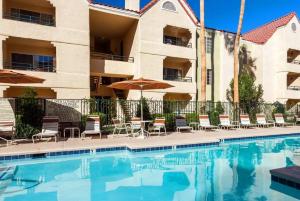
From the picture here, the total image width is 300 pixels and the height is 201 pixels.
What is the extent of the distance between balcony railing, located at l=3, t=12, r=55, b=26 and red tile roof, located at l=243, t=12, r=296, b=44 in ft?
76.3

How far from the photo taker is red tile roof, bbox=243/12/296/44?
28297 mm

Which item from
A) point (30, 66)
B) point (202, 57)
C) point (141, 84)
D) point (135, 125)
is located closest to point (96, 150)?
point (135, 125)

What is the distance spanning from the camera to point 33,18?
738 inches

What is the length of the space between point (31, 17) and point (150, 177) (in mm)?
Result: 17089

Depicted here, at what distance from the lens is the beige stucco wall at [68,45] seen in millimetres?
17391

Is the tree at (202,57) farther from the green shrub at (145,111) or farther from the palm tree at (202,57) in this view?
the green shrub at (145,111)

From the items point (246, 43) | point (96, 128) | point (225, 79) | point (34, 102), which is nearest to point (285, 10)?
point (246, 43)

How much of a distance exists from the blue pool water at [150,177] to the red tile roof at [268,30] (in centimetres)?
2165

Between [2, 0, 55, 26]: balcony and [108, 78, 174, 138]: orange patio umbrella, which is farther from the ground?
[2, 0, 55, 26]: balcony

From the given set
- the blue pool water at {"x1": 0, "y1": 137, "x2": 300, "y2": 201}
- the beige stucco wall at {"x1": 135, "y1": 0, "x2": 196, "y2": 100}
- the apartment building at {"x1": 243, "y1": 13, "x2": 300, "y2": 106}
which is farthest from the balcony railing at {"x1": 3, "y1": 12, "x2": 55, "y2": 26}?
the apartment building at {"x1": 243, "y1": 13, "x2": 300, "y2": 106}

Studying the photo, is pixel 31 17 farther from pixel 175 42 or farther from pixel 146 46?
pixel 175 42

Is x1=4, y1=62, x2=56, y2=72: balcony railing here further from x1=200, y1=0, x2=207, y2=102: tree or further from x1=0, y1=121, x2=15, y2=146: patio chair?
x1=200, y1=0, x2=207, y2=102: tree

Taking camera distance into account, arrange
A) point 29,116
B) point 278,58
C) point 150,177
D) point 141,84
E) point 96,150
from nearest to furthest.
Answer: point 150,177
point 96,150
point 29,116
point 141,84
point 278,58

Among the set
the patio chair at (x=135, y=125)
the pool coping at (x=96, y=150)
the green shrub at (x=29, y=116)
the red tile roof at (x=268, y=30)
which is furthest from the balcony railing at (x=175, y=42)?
the green shrub at (x=29, y=116)
